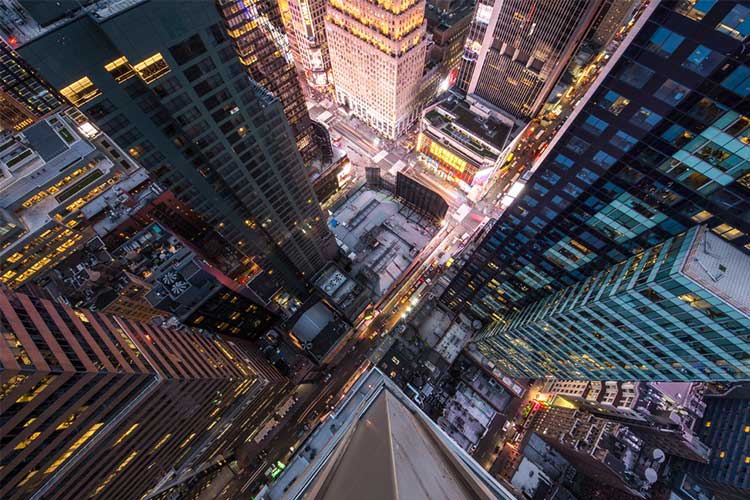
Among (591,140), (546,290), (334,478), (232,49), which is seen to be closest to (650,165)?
(591,140)

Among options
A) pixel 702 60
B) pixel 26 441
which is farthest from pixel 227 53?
pixel 26 441

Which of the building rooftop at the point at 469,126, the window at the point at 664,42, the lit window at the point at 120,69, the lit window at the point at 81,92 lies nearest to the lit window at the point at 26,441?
the lit window at the point at 81,92

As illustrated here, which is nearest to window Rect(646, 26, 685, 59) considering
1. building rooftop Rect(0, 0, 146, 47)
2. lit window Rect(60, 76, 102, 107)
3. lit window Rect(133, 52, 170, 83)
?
building rooftop Rect(0, 0, 146, 47)

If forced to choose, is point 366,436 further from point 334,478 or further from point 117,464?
point 117,464

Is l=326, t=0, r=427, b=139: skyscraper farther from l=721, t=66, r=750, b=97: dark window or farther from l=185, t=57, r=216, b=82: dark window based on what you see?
l=721, t=66, r=750, b=97: dark window

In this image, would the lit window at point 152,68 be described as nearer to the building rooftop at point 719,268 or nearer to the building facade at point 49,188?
the building facade at point 49,188

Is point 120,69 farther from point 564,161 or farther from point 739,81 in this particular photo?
Result: point 739,81
